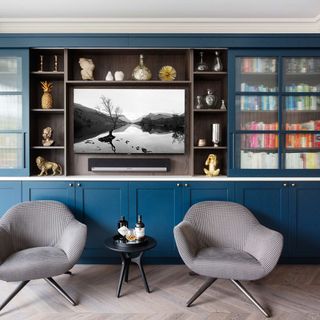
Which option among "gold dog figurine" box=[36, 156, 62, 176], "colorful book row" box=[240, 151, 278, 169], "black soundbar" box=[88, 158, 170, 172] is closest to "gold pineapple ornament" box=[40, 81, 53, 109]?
"gold dog figurine" box=[36, 156, 62, 176]

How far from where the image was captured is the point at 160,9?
3.24 m

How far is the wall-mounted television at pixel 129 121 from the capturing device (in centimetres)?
346

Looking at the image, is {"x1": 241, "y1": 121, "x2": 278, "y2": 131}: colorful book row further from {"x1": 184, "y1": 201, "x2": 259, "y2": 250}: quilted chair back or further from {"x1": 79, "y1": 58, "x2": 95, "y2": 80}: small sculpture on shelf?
{"x1": 79, "y1": 58, "x2": 95, "y2": 80}: small sculpture on shelf

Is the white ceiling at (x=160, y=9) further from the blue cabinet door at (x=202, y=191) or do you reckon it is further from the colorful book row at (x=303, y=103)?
the blue cabinet door at (x=202, y=191)

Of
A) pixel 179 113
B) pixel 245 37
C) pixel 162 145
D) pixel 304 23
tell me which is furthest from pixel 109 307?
pixel 304 23

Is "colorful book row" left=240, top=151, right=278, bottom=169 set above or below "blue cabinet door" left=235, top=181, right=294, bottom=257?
above

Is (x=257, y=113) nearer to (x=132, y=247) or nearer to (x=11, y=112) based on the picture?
(x=132, y=247)

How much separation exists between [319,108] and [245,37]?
108 cm

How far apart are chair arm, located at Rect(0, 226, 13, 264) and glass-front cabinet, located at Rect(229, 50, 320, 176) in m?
Result: 2.20

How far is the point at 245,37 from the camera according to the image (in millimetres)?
3170

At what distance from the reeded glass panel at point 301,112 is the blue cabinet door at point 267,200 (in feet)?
2.13

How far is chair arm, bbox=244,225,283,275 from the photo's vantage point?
2.39 m

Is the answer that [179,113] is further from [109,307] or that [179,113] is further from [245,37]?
[109,307]

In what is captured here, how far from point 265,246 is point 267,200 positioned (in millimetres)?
813
